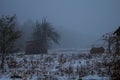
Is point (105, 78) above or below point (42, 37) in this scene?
below

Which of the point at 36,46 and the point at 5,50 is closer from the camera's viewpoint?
the point at 5,50

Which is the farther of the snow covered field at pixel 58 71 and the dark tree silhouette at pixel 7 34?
the dark tree silhouette at pixel 7 34

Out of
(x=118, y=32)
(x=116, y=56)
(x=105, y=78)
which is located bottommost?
(x=105, y=78)

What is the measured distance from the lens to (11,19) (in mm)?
20906

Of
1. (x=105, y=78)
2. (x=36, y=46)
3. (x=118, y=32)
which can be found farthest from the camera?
(x=36, y=46)

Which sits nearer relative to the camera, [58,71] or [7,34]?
[58,71]

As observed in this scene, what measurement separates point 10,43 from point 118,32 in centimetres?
990

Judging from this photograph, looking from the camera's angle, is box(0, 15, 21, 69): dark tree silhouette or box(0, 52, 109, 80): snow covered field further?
box(0, 15, 21, 69): dark tree silhouette

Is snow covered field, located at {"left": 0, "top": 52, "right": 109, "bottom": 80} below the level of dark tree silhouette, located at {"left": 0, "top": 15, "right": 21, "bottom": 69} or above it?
below

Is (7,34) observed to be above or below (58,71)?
above

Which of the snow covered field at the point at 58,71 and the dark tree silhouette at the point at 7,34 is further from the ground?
the dark tree silhouette at the point at 7,34

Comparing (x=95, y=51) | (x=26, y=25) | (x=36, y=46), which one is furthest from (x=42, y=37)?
(x=26, y=25)

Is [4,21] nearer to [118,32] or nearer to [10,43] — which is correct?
[10,43]

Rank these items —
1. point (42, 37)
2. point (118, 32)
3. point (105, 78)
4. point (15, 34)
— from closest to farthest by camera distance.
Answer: point (105, 78) < point (118, 32) < point (15, 34) < point (42, 37)
